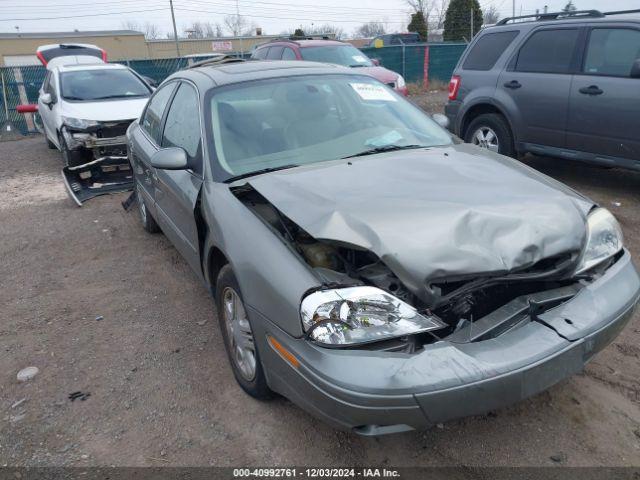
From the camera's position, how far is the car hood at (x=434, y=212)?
2209mm

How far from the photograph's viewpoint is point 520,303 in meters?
2.36

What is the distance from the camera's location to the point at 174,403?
295 centimetres

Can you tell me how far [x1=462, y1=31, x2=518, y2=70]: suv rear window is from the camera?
6812 millimetres

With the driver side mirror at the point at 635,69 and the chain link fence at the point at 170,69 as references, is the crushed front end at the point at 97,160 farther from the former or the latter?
the chain link fence at the point at 170,69

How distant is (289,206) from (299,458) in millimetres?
1209

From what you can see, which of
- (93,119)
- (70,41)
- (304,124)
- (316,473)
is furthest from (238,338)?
(70,41)

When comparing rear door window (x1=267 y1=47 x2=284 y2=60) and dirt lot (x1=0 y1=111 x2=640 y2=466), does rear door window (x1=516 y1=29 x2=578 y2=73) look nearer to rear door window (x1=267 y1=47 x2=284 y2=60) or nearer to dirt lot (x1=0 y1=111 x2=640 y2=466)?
dirt lot (x1=0 y1=111 x2=640 y2=466)

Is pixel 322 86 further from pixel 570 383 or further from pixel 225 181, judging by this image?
pixel 570 383

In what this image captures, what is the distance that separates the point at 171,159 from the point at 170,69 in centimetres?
1557

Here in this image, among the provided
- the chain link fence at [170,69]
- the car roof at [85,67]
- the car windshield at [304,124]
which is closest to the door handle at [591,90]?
the car windshield at [304,124]

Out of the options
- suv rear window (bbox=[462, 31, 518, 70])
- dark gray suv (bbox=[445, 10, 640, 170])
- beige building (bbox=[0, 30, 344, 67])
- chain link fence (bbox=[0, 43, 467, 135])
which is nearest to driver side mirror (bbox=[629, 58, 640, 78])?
dark gray suv (bbox=[445, 10, 640, 170])

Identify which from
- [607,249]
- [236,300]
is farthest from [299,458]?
[607,249]

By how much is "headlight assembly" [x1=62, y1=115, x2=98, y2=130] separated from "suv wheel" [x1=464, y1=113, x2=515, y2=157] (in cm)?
545

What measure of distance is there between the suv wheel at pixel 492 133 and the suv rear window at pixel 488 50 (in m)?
0.69
